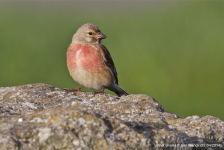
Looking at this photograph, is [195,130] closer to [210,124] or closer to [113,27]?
[210,124]

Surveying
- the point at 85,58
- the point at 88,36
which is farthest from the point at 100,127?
the point at 88,36

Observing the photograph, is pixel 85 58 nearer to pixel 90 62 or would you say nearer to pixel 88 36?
pixel 90 62

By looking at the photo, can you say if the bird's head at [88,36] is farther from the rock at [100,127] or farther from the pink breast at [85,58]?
the rock at [100,127]

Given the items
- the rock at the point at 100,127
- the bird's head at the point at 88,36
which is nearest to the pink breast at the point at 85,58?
the bird's head at the point at 88,36

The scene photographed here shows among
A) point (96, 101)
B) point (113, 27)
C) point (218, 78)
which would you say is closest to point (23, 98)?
point (96, 101)

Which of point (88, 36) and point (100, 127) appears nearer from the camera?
point (100, 127)

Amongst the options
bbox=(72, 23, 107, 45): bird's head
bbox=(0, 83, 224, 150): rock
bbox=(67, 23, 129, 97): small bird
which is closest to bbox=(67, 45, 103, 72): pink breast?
bbox=(67, 23, 129, 97): small bird

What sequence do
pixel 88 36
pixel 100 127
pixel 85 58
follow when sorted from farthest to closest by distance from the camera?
pixel 88 36 < pixel 85 58 < pixel 100 127

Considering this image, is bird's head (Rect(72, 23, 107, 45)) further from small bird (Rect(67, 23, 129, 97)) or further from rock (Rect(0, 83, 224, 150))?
rock (Rect(0, 83, 224, 150))
